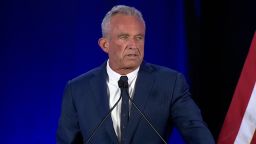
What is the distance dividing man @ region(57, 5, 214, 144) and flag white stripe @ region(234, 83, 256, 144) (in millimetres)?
327

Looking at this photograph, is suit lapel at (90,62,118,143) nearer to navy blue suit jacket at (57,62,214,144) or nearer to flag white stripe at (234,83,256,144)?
navy blue suit jacket at (57,62,214,144)

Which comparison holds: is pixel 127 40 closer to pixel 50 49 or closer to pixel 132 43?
pixel 132 43

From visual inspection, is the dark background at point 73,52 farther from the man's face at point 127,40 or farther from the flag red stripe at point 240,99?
the man's face at point 127,40

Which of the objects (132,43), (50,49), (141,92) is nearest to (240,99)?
(141,92)

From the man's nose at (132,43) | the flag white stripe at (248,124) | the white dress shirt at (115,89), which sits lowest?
the flag white stripe at (248,124)

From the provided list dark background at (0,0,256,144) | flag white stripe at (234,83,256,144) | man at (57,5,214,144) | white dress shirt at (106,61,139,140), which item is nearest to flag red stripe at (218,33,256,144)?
flag white stripe at (234,83,256,144)

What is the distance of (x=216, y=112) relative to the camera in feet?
7.85

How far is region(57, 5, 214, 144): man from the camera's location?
5.98 feet

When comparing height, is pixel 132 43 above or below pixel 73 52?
above

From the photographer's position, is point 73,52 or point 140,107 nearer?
point 140,107

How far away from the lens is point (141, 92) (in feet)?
6.14

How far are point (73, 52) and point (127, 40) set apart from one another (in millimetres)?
703

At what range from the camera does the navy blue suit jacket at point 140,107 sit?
1825 millimetres

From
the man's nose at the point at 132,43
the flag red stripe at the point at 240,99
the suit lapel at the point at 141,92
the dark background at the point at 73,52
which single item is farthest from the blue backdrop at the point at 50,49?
the man's nose at the point at 132,43
